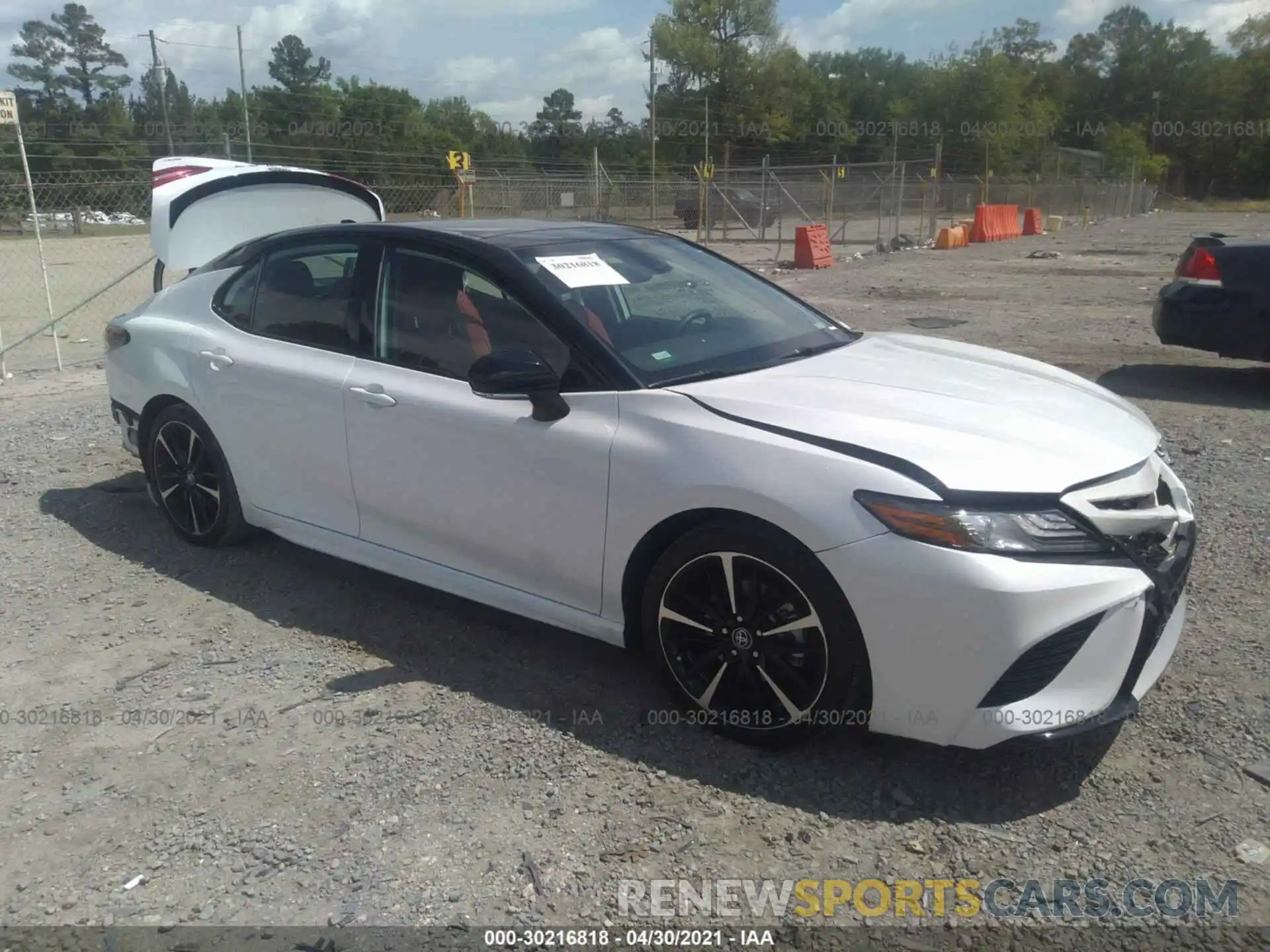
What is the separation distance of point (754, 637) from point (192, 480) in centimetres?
308

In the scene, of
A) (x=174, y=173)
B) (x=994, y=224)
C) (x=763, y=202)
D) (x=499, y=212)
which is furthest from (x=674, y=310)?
(x=994, y=224)

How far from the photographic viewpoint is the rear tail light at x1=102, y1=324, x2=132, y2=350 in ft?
17.0

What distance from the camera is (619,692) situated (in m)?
3.67

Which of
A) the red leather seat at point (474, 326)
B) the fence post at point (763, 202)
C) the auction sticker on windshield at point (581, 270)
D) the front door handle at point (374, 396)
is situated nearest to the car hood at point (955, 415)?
the auction sticker on windshield at point (581, 270)

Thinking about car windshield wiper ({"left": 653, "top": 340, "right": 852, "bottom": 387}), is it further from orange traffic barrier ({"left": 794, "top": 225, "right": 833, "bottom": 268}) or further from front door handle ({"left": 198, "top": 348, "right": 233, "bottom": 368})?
orange traffic barrier ({"left": 794, "top": 225, "right": 833, "bottom": 268})

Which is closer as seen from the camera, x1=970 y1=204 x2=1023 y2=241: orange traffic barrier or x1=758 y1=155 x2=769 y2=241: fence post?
x1=758 y1=155 x2=769 y2=241: fence post

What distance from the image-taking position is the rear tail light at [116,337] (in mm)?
5180

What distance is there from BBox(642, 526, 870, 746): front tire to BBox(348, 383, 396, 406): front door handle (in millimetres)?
1312

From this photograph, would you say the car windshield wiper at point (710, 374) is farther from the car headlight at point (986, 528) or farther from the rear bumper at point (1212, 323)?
the rear bumper at point (1212, 323)

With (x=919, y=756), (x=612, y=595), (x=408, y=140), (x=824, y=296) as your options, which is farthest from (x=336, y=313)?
(x=408, y=140)

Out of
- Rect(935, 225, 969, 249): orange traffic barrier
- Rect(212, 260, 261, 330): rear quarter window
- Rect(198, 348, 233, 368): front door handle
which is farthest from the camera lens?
Rect(935, 225, 969, 249): orange traffic barrier

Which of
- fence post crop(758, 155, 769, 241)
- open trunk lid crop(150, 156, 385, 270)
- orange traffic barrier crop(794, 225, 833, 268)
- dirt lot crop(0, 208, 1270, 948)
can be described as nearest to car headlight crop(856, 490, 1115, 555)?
dirt lot crop(0, 208, 1270, 948)

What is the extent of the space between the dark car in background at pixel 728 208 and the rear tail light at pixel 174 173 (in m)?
20.7

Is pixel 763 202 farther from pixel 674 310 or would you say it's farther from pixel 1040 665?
pixel 1040 665
